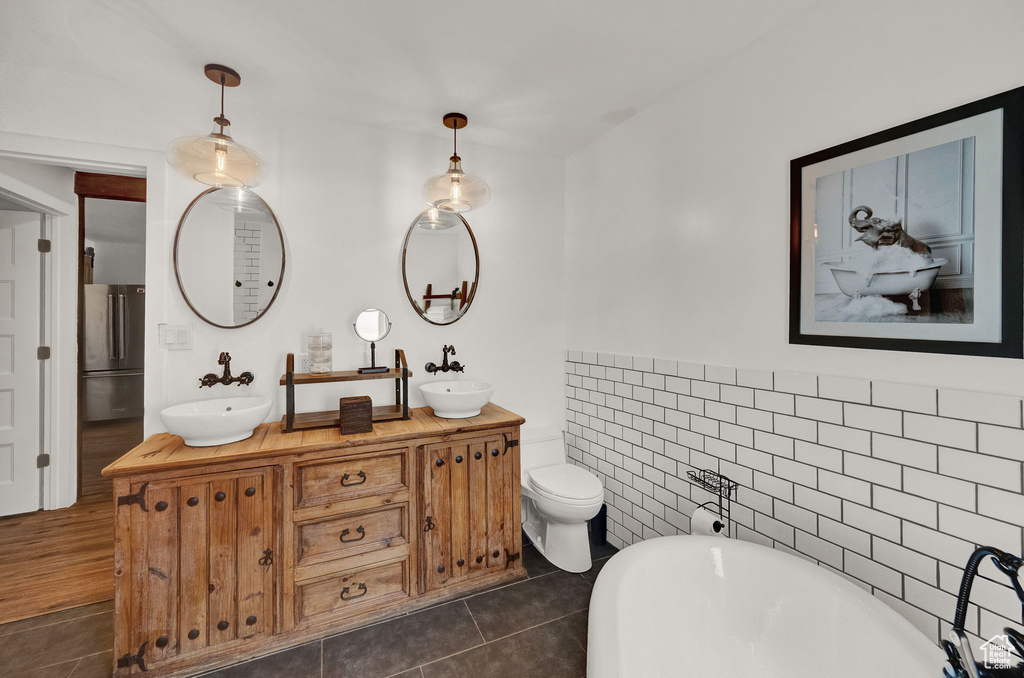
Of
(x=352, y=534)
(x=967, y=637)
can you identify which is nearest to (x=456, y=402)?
(x=352, y=534)

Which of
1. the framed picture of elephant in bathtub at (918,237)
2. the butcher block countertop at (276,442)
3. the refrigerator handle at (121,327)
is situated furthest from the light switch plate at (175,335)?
the refrigerator handle at (121,327)

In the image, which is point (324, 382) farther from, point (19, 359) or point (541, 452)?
point (19, 359)

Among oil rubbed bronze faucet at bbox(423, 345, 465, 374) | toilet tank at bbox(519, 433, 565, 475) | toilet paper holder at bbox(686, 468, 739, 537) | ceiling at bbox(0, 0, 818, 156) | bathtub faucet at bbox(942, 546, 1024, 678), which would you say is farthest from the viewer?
toilet tank at bbox(519, 433, 565, 475)

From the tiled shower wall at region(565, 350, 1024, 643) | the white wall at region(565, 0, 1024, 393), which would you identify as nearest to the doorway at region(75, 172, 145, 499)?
the white wall at region(565, 0, 1024, 393)

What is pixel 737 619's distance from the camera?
1494 mm

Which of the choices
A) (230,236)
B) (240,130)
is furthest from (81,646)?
(240,130)

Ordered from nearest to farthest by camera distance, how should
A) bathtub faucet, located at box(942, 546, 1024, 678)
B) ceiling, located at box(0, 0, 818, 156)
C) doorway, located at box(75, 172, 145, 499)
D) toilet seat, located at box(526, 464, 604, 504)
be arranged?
bathtub faucet, located at box(942, 546, 1024, 678)
ceiling, located at box(0, 0, 818, 156)
toilet seat, located at box(526, 464, 604, 504)
doorway, located at box(75, 172, 145, 499)

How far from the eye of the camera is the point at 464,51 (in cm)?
187

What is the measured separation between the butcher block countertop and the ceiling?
5.58 ft

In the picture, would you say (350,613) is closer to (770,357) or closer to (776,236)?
(770,357)

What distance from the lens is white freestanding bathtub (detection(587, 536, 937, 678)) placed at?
1159 millimetres

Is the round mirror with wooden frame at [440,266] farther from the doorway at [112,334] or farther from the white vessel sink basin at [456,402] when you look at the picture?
the doorway at [112,334]

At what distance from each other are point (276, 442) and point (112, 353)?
5158 millimetres

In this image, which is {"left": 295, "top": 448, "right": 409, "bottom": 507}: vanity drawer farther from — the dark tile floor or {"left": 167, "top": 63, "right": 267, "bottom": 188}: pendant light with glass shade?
{"left": 167, "top": 63, "right": 267, "bottom": 188}: pendant light with glass shade
